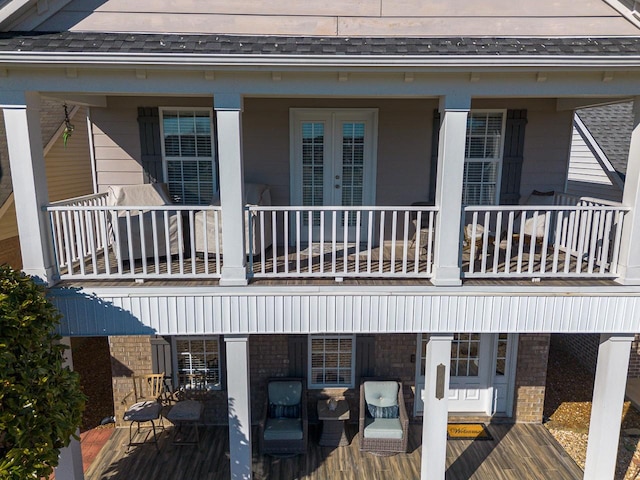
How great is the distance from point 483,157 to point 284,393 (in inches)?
194

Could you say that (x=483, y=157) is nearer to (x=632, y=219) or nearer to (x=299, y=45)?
(x=632, y=219)

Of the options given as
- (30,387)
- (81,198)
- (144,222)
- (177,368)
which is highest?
(81,198)

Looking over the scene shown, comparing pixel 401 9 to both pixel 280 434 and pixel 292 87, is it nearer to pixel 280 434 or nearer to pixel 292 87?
pixel 292 87

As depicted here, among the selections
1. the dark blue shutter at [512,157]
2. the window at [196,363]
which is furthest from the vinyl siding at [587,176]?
the window at [196,363]

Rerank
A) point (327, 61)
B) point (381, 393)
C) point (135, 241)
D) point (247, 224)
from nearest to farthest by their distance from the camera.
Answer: point (327, 61), point (247, 224), point (135, 241), point (381, 393)

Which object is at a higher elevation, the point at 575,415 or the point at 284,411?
the point at 284,411

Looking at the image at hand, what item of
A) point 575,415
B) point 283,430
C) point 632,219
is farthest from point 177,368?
point 575,415

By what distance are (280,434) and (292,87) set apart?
193 inches

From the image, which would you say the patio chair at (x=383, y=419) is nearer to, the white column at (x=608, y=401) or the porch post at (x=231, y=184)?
the white column at (x=608, y=401)

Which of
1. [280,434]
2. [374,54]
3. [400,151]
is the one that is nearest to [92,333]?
[280,434]

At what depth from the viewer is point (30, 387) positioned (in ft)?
13.6

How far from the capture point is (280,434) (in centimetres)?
664

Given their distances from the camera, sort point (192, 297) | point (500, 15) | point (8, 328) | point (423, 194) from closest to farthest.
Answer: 1. point (8, 328)
2. point (192, 297)
3. point (500, 15)
4. point (423, 194)

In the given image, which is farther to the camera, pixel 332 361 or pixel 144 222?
pixel 332 361
